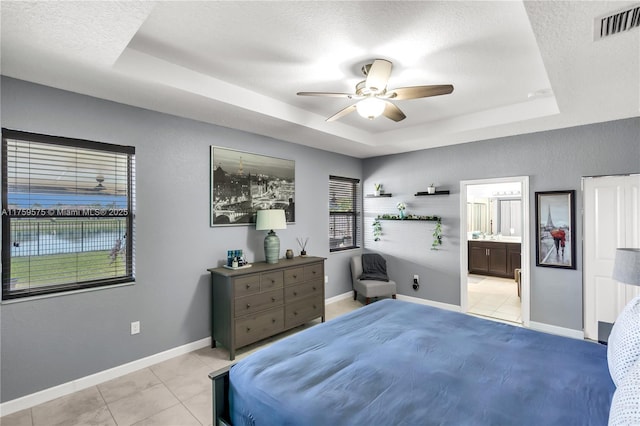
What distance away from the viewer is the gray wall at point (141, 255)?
2447 mm

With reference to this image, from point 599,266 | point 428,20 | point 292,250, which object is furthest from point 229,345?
point 599,266

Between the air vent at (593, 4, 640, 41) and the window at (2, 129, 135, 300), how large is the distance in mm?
3650

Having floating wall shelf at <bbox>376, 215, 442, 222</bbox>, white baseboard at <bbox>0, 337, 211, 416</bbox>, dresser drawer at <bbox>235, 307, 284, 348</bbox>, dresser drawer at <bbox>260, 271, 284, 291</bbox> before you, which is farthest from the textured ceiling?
white baseboard at <bbox>0, 337, 211, 416</bbox>

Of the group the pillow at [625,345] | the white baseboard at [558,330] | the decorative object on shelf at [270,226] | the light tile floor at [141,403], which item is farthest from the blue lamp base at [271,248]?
the white baseboard at [558,330]

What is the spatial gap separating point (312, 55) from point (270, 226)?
6.72 ft

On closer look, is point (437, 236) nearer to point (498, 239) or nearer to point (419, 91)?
point (419, 91)

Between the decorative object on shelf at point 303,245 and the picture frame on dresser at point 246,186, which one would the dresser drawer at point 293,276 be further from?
the picture frame on dresser at point 246,186

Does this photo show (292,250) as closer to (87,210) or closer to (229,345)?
(229,345)

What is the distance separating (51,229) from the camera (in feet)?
8.49

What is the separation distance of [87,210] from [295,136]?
8.19ft

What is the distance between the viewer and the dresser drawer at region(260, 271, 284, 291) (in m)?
3.54

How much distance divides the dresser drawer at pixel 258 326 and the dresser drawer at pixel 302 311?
97 millimetres

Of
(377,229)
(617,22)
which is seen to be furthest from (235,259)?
(617,22)

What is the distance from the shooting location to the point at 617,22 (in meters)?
1.72
